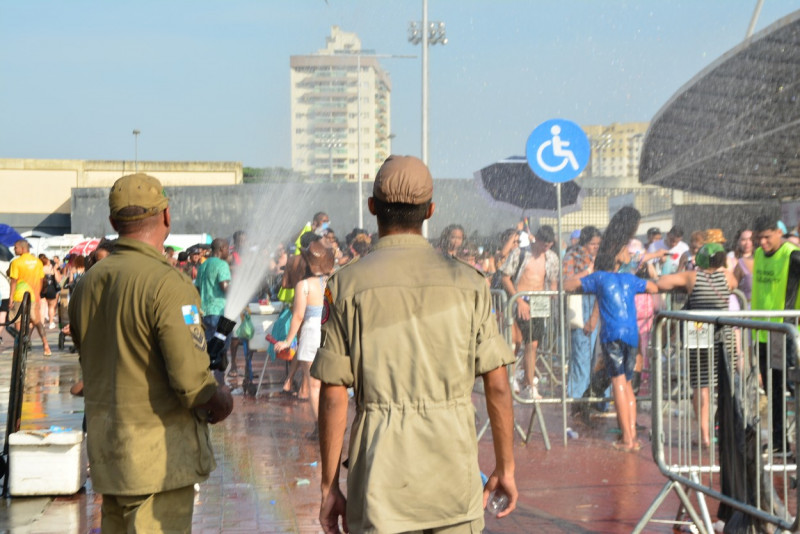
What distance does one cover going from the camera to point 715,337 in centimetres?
554

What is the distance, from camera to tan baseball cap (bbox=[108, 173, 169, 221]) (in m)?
3.81

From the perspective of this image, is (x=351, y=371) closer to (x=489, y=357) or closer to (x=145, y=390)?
(x=489, y=357)

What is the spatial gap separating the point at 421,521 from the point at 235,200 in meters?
44.5

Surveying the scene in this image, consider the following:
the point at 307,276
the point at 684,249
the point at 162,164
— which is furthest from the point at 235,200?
the point at 307,276

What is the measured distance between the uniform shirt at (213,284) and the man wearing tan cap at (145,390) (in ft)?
27.9

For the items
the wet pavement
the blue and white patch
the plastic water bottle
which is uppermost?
the blue and white patch

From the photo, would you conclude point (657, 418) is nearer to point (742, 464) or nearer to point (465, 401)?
point (742, 464)

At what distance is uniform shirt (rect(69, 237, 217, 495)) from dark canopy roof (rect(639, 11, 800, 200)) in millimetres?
13586

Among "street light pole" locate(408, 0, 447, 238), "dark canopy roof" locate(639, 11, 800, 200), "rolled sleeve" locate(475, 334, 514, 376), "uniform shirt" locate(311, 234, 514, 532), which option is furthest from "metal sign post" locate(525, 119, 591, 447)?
"street light pole" locate(408, 0, 447, 238)

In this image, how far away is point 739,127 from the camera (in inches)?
904

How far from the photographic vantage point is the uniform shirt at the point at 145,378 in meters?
3.61

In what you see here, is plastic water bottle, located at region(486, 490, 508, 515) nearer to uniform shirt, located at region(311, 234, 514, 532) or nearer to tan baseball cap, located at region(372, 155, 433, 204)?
uniform shirt, located at region(311, 234, 514, 532)

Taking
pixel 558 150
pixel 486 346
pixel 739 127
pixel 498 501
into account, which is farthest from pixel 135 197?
pixel 739 127

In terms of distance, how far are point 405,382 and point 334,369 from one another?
0.75 feet
